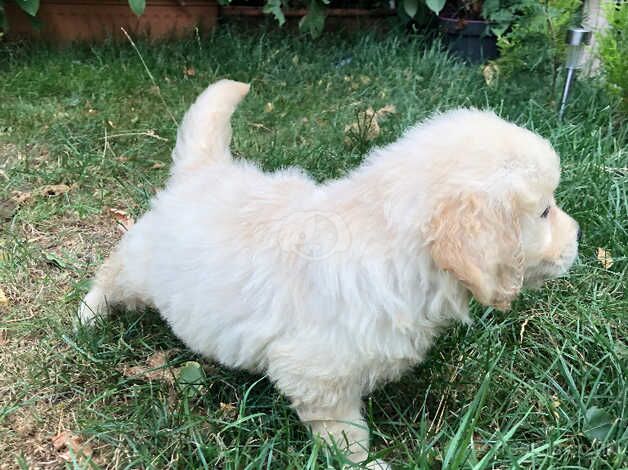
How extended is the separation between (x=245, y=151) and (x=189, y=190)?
5.23 ft

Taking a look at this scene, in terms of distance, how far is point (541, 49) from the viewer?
4406mm

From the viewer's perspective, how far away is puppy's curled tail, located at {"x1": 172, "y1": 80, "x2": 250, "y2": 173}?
234 cm

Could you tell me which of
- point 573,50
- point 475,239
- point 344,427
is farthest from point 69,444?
point 573,50

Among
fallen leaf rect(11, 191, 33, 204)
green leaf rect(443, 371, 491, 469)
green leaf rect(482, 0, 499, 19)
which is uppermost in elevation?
green leaf rect(482, 0, 499, 19)

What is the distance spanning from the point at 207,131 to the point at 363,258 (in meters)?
0.99

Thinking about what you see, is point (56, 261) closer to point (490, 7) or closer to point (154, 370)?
point (154, 370)

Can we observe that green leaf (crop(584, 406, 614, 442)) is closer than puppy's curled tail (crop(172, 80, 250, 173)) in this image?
Yes

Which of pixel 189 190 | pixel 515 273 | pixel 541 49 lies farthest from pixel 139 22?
pixel 515 273

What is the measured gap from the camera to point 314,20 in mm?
5613

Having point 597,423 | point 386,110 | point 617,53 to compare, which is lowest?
point 597,423

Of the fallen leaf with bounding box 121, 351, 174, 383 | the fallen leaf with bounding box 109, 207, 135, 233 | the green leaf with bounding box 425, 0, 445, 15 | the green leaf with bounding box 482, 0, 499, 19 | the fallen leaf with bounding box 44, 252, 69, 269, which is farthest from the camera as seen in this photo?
the green leaf with bounding box 482, 0, 499, 19

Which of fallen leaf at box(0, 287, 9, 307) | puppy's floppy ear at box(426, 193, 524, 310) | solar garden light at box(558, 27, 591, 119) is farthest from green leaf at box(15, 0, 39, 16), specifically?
puppy's floppy ear at box(426, 193, 524, 310)

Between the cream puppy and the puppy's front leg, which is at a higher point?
the cream puppy

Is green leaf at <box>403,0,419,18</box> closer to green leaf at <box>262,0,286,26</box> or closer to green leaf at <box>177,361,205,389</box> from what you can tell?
green leaf at <box>262,0,286,26</box>
